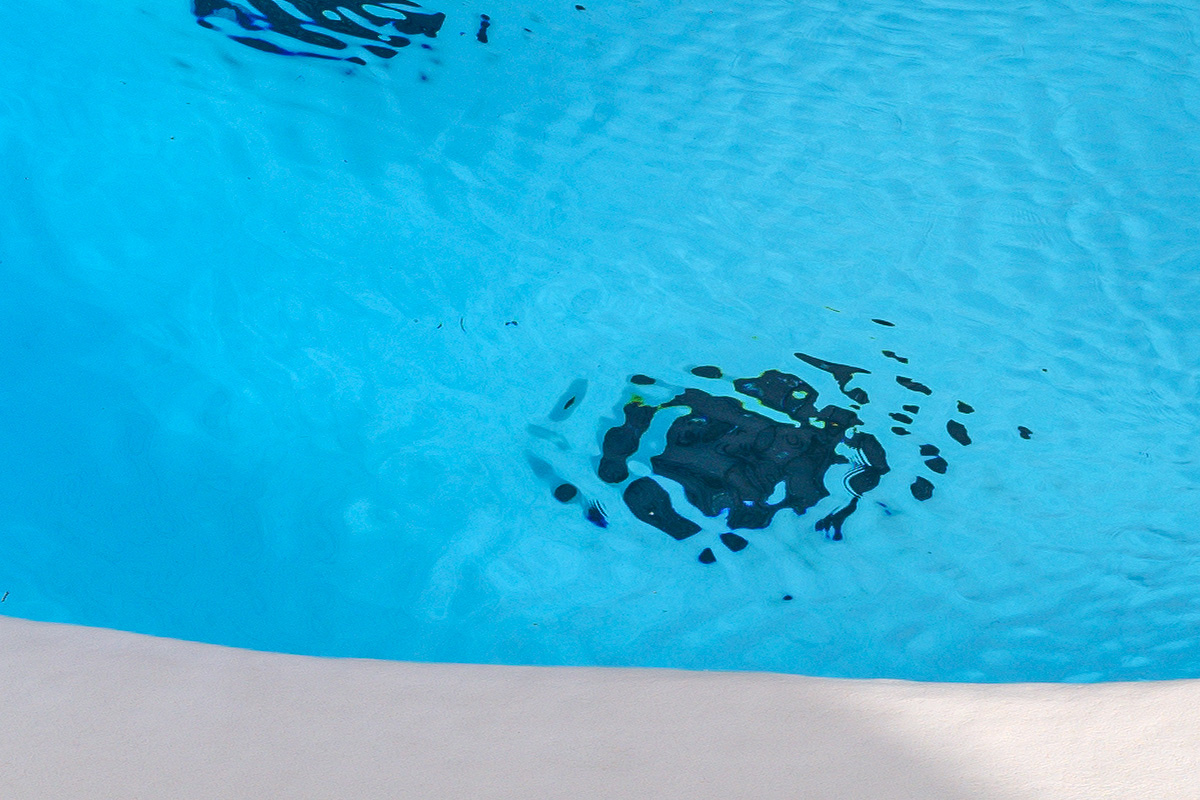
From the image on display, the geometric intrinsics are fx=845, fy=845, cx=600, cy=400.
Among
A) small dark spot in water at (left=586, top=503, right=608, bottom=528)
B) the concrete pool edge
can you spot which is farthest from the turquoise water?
the concrete pool edge

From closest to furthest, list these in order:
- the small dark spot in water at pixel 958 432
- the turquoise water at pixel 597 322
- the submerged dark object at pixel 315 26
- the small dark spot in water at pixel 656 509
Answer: the turquoise water at pixel 597 322, the small dark spot in water at pixel 656 509, the small dark spot in water at pixel 958 432, the submerged dark object at pixel 315 26

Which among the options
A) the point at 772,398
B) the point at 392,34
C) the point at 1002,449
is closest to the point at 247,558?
the point at 772,398

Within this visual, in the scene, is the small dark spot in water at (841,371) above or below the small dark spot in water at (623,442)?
above

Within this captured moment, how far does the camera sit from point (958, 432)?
1687 millimetres

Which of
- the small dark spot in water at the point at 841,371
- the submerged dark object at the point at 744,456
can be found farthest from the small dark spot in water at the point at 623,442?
the small dark spot in water at the point at 841,371

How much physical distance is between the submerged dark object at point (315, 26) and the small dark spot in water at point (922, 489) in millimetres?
1795

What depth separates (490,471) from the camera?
165cm

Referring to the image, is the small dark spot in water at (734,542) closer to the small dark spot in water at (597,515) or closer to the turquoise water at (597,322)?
the turquoise water at (597,322)

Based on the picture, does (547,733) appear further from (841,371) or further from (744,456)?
(841,371)

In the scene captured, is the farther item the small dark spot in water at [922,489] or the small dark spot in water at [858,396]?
the small dark spot in water at [858,396]

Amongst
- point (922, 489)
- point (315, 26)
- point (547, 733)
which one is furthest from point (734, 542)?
point (315, 26)

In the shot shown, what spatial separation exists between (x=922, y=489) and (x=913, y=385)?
253 millimetres

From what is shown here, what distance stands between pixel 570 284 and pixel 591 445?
0.45m

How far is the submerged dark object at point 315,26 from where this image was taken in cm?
232
